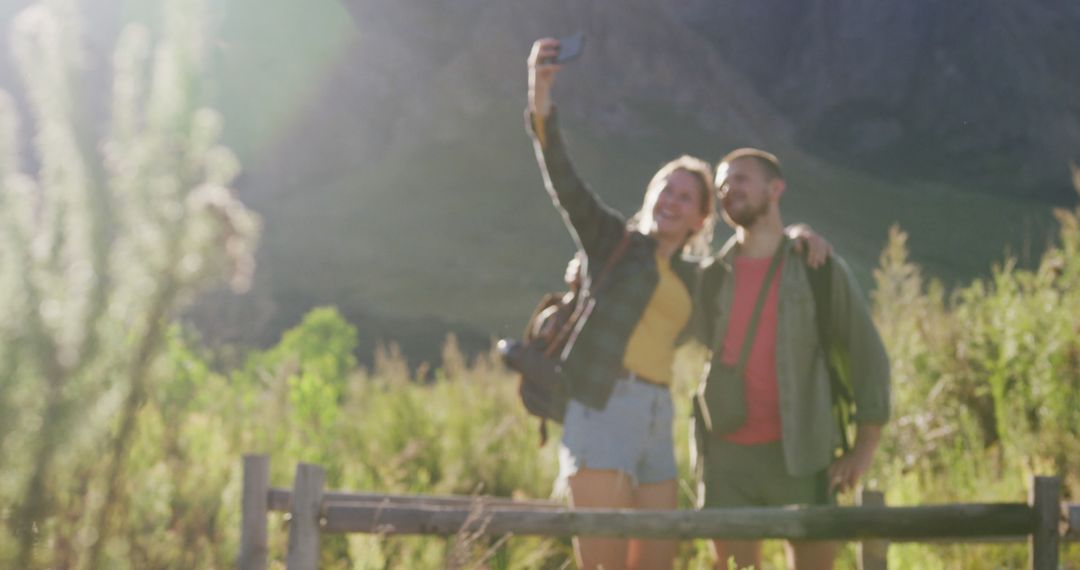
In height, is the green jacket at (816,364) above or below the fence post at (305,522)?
above

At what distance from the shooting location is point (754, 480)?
3490mm

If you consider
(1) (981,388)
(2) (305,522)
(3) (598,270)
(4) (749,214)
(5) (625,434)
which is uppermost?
(4) (749,214)

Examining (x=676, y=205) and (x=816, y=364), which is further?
(x=676, y=205)

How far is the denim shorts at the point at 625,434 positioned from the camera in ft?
11.4

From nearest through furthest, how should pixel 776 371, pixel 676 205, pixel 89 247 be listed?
pixel 89 247, pixel 776 371, pixel 676 205

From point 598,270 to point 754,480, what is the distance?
0.91 meters

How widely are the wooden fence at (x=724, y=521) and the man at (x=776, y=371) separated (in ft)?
0.93

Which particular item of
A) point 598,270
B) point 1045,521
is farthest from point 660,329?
point 1045,521

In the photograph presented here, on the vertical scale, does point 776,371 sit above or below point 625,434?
above

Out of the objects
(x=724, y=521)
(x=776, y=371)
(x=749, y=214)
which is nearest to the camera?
(x=724, y=521)

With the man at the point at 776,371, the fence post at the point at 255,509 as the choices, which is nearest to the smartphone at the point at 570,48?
the man at the point at 776,371

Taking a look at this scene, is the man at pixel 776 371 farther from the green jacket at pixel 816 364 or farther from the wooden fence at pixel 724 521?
the wooden fence at pixel 724 521

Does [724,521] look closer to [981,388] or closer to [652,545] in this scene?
[652,545]

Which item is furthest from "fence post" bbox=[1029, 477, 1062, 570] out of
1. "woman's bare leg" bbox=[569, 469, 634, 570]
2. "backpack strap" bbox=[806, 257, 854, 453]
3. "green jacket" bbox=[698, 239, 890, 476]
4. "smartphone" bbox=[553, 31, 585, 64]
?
"smartphone" bbox=[553, 31, 585, 64]
